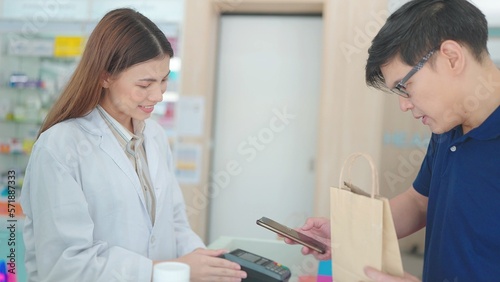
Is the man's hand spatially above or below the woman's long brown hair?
below

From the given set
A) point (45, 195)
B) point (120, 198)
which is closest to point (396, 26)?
point (120, 198)

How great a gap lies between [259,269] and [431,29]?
713 mm

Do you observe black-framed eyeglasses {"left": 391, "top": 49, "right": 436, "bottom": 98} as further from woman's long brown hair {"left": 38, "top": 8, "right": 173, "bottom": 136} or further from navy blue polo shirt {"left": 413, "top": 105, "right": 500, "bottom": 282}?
woman's long brown hair {"left": 38, "top": 8, "right": 173, "bottom": 136}

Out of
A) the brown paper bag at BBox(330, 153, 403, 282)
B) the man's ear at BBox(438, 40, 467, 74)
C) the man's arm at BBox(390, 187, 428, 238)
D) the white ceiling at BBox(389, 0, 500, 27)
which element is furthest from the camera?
the white ceiling at BBox(389, 0, 500, 27)

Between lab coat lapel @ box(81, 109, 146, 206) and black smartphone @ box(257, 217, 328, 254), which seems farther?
lab coat lapel @ box(81, 109, 146, 206)

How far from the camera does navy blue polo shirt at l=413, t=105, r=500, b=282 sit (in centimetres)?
113

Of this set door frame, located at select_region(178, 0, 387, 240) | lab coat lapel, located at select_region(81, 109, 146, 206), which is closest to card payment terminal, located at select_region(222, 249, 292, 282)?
lab coat lapel, located at select_region(81, 109, 146, 206)

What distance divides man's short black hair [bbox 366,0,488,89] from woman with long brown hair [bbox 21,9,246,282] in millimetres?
677

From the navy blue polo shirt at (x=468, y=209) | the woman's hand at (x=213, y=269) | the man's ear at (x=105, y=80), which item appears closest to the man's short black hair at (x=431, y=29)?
the navy blue polo shirt at (x=468, y=209)

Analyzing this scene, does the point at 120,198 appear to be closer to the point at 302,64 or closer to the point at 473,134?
the point at 473,134

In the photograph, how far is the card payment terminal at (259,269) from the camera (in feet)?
3.57

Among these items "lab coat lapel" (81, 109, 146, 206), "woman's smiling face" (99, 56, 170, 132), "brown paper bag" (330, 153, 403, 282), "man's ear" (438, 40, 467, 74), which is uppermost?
"man's ear" (438, 40, 467, 74)

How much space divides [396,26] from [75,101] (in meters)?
0.91

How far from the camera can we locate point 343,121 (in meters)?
3.48
